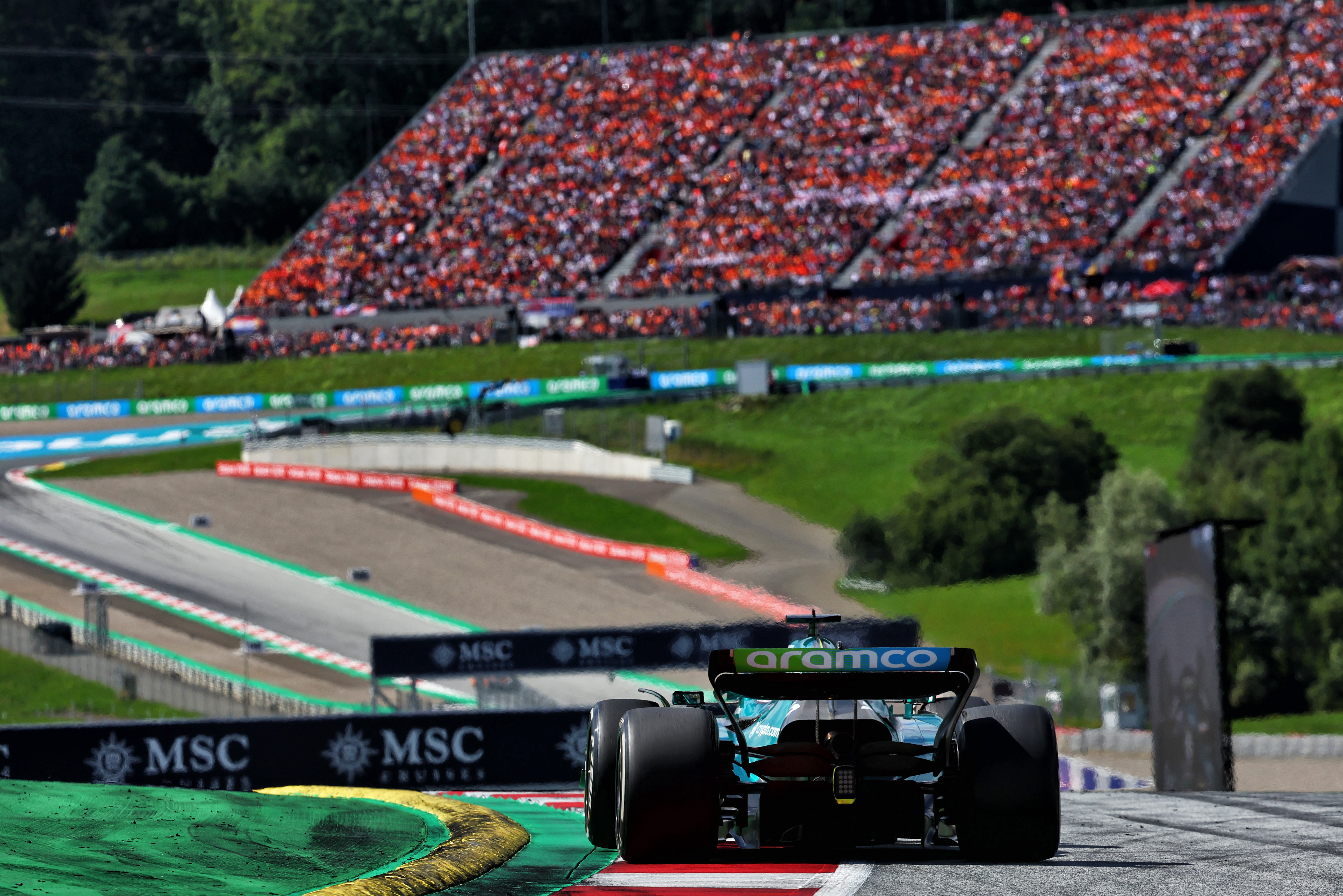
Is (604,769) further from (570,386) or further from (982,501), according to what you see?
(570,386)

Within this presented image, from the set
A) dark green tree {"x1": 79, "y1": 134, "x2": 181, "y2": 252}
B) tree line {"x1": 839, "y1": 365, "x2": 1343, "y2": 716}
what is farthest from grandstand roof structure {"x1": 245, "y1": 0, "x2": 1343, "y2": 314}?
dark green tree {"x1": 79, "y1": 134, "x2": 181, "y2": 252}

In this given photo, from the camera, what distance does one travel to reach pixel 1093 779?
25.0m

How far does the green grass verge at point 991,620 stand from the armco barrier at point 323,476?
14.6 meters

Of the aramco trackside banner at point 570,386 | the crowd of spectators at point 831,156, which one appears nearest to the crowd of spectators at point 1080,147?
the crowd of spectators at point 831,156

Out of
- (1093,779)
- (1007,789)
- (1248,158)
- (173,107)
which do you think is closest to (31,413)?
(1248,158)

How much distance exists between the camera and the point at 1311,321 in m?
57.5

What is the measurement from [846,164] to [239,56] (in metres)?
58.0

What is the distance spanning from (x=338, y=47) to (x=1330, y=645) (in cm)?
8926

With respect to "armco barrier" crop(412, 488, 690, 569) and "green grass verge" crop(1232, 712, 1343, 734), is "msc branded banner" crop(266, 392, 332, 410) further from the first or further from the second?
"green grass verge" crop(1232, 712, 1343, 734)

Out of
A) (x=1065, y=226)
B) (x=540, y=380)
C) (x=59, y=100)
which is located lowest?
(x=540, y=380)

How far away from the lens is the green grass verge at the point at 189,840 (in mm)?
7625

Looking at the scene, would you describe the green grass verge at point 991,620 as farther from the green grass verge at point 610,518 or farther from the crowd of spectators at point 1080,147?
the crowd of spectators at point 1080,147

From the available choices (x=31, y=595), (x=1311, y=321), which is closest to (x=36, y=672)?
(x=31, y=595)

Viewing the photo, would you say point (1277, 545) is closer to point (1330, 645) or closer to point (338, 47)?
point (1330, 645)
